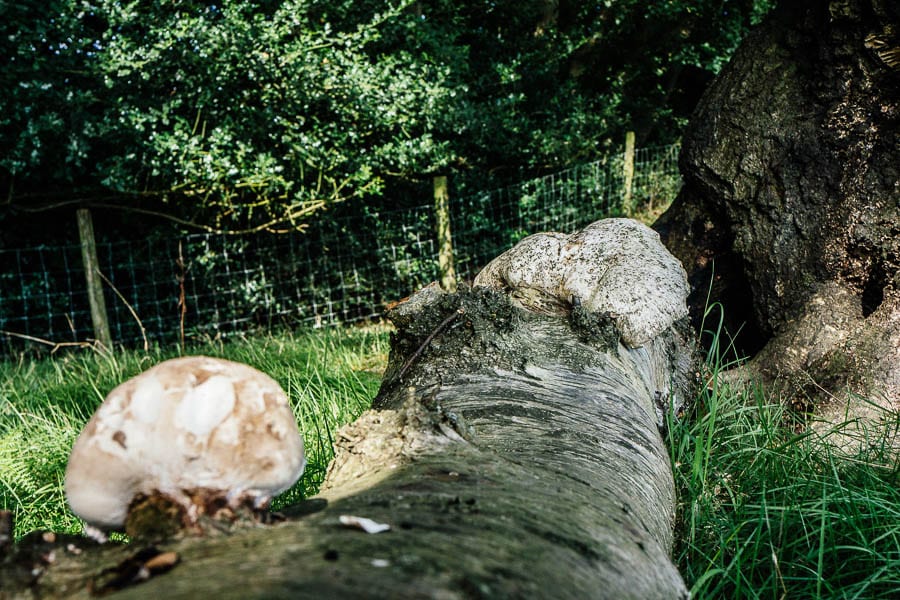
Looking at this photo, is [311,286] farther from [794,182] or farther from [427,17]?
[794,182]

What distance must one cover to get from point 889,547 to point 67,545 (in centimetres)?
197

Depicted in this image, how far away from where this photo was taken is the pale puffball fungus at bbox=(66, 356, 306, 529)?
91 cm

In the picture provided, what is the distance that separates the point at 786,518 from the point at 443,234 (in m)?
5.94

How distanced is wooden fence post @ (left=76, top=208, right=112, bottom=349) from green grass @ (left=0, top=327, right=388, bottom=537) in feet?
2.43

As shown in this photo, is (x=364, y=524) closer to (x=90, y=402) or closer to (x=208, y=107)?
(x=90, y=402)

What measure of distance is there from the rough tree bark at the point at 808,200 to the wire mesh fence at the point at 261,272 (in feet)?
A: 12.2

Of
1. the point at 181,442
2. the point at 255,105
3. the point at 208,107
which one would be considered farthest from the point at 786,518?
the point at 255,105

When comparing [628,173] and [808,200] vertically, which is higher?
[628,173]

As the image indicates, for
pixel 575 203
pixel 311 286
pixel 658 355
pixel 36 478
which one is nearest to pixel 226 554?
→ pixel 658 355

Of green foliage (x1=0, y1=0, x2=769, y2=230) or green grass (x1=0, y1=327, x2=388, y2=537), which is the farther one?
green foliage (x1=0, y1=0, x2=769, y2=230)

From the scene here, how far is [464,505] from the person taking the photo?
1012 mm

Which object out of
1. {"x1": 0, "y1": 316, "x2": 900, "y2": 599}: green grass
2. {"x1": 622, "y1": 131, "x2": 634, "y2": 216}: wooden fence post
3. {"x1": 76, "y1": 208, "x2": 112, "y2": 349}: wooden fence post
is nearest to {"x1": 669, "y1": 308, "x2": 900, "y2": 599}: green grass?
{"x1": 0, "y1": 316, "x2": 900, "y2": 599}: green grass

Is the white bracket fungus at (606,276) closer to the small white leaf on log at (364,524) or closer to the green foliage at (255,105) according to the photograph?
the small white leaf on log at (364,524)

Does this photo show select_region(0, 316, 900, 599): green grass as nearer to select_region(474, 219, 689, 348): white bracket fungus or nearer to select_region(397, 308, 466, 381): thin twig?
select_region(474, 219, 689, 348): white bracket fungus
